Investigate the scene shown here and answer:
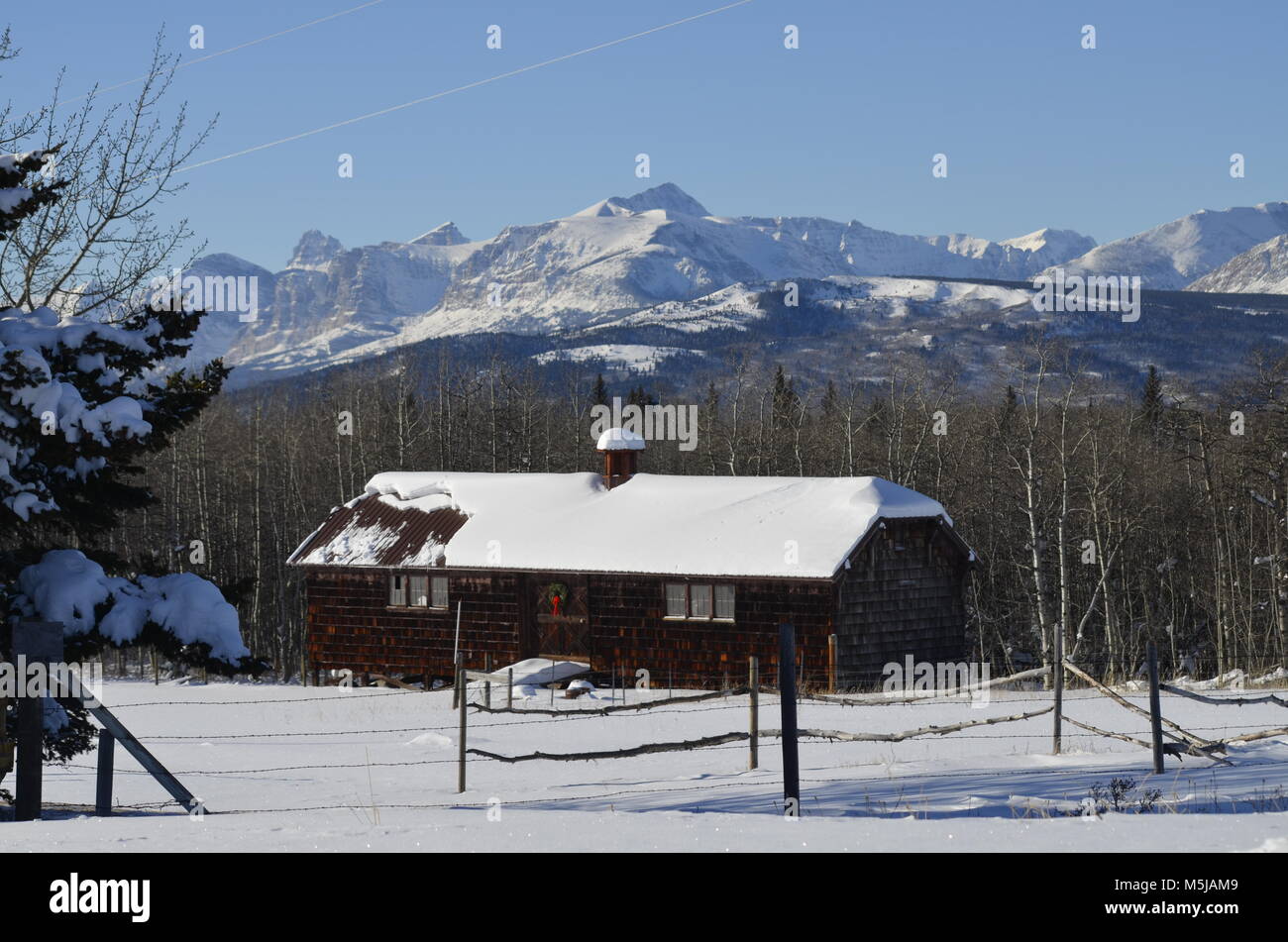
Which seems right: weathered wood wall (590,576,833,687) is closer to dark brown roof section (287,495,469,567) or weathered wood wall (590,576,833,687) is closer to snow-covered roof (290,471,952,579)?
snow-covered roof (290,471,952,579)

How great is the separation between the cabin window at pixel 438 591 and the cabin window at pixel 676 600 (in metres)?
6.08

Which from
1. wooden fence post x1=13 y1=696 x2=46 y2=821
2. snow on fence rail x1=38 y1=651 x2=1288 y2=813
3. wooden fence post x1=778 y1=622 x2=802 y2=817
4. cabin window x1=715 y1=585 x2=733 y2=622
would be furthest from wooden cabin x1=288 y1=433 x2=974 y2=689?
wooden fence post x1=13 y1=696 x2=46 y2=821

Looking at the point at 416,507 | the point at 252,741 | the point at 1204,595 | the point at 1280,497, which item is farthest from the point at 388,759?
the point at 1204,595

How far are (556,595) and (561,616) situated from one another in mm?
Answer: 518

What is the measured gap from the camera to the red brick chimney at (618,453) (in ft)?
117

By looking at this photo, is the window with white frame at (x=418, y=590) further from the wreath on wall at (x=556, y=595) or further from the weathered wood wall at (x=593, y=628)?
the wreath on wall at (x=556, y=595)

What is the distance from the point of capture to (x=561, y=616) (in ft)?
107

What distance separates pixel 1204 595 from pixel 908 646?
24.7m

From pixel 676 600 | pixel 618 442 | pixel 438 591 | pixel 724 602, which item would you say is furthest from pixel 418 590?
pixel 724 602

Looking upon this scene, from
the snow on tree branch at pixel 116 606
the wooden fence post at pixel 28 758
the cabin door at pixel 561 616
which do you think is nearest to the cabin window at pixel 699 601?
the cabin door at pixel 561 616

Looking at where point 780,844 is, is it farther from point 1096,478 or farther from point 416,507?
point 1096,478

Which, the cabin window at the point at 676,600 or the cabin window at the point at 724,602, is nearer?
the cabin window at the point at 724,602

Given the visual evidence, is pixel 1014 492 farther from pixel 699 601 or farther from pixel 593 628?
pixel 593 628

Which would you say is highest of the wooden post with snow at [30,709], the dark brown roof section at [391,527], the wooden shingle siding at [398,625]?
the dark brown roof section at [391,527]
